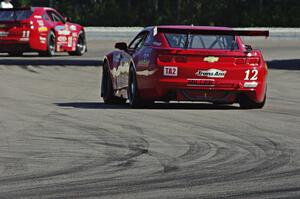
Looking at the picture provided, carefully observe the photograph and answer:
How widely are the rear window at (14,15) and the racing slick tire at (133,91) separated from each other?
52.3 ft

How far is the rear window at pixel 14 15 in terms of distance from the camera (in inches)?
1215

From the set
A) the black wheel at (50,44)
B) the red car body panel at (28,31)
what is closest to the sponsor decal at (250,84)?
the red car body panel at (28,31)

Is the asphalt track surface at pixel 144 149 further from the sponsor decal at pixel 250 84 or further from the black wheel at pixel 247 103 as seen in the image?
the sponsor decal at pixel 250 84

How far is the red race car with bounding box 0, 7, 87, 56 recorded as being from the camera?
3061 centimetres

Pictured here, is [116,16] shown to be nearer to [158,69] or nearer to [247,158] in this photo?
[158,69]

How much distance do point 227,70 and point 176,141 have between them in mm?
3938

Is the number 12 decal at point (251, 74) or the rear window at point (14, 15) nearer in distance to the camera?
the number 12 decal at point (251, 74)

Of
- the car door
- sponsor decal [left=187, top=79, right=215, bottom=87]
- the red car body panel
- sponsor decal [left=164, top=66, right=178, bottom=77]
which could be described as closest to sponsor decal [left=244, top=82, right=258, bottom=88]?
sponsor decal [left=187, top=79, right=215, bottom=87]

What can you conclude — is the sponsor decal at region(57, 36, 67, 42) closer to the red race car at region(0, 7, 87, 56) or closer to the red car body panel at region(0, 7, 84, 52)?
the red race car at region(0, 7, 87, 56)

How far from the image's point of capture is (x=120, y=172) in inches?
331

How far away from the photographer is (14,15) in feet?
102

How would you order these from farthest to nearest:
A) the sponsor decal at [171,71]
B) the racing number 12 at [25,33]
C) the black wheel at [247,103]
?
the racing number 12 at [25,33] < the black wheel at [247,103] < the sponsor decal at [171,71]

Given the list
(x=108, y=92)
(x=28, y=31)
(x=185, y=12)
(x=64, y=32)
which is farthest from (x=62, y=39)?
(x=185, y=12)

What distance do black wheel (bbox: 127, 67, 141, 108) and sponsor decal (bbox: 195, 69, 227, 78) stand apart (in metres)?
0.91
